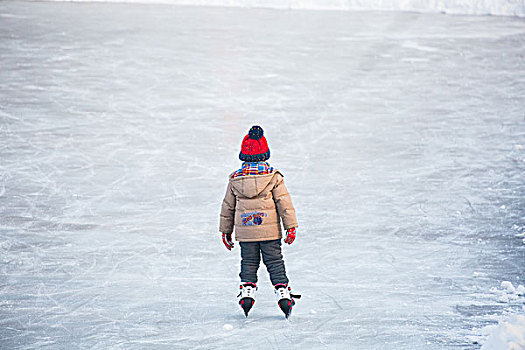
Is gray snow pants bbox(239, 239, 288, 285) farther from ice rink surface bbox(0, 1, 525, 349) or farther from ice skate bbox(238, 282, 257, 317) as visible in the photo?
ice rink surface bbox(0, 1, 525, 349)

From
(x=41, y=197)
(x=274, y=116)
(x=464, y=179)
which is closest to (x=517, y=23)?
(x=274, y=116)

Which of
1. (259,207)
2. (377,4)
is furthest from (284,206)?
(377,4)

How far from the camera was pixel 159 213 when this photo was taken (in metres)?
4.53

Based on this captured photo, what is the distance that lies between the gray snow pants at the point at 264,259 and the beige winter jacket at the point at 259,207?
6cm

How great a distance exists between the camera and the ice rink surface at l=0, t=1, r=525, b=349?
3.16 meters

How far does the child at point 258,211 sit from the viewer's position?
295 centimetres

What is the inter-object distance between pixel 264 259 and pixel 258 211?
0.24m

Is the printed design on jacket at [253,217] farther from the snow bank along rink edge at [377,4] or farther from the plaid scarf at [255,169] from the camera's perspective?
the snow bank along rink edge at [377,4]

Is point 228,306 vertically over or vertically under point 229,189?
under

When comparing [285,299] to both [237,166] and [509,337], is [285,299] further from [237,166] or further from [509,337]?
[237,166]

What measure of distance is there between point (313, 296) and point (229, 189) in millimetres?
720

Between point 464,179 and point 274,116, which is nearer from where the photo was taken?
point 464,179

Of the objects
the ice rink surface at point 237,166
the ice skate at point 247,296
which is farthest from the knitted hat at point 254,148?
the ice rink surface at point 237,166

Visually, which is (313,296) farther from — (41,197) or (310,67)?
(310,67)
